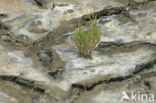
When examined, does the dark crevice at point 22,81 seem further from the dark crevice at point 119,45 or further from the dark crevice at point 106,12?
the dark crevice at point 106,12

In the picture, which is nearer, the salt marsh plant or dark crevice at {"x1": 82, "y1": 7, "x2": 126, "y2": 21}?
the salt marsh plant

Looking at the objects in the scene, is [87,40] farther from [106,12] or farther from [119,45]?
[106,12]

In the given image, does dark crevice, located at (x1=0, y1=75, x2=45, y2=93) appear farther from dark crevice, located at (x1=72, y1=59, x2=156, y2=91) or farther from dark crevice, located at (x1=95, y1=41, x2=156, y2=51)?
dark crevice, located at (x1=95, y1=41, x2=156, y2=51)

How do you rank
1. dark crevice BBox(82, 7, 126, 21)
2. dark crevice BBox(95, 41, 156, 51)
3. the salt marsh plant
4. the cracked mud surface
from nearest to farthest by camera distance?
the cracked mud surface, the salt marsh plant, dark crevice BBox(95, 41, 156, 51), dark crevice BBox(82, 7, 126, 21)

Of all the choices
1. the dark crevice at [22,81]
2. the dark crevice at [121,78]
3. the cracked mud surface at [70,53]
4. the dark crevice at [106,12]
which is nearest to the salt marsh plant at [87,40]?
the cracked mud surface at [70,53]

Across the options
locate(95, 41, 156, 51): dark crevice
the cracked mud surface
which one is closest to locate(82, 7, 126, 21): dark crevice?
the cracked mud surface

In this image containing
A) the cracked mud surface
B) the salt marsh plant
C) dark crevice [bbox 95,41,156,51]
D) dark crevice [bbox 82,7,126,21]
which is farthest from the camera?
dark crevice [bbox 82,7,126,21]

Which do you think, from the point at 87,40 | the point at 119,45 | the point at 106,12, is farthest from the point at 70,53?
the point at 106,12

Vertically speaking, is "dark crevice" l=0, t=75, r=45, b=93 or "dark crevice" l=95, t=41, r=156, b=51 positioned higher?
"dark crevice" l=95, t=41, r=156, b=51

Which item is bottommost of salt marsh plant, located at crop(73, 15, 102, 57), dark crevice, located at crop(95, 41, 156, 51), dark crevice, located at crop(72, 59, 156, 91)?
dark crevice, located at crop(72, 59, 156, 91)
